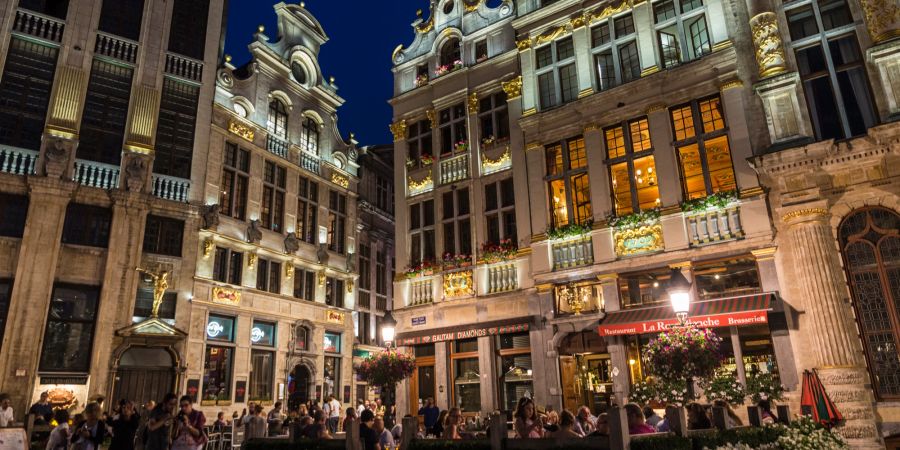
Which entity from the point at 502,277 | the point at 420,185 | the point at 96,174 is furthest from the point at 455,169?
the point at 96,174

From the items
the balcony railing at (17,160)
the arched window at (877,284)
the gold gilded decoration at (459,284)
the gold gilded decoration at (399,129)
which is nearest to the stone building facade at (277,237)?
the balcony railing at (17,160)

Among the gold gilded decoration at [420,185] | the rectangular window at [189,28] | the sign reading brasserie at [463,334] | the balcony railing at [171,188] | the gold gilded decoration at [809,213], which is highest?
the rectangular window at [189,28]

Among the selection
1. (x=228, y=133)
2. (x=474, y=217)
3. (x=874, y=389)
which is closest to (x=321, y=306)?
(x=228, y=133)

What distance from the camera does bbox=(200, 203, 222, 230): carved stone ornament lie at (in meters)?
23.1

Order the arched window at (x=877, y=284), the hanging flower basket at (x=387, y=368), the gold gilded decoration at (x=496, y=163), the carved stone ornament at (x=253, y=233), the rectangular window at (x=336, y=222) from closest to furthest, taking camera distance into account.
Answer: the arched window at (x=877, y=284)
the hanging flower basket at (x=387, y=368)
the gold gilded decoration at (x=496, y=163)
the carved stone ornament at (x=253, y=233)
the rectangular window at (x=336, y=222)

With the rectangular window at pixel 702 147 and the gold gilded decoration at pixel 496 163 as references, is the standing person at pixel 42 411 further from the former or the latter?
the rectangular window at pixel 702 147

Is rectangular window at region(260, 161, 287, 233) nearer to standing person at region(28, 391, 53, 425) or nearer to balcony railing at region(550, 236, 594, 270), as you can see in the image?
standing person at region(28, 391, 53, 425)

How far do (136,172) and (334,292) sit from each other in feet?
37.9

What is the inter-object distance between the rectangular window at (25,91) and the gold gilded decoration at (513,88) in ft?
57.0

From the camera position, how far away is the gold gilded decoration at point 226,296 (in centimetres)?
2320

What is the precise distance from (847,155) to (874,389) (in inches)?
219

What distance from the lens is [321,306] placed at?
28.4 metres

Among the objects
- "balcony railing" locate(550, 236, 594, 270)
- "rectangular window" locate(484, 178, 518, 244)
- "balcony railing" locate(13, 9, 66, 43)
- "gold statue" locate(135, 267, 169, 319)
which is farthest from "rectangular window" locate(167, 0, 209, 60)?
"balcony railing" locate(550, 236, 594, 270)

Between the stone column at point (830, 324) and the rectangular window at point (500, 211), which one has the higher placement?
the rectangular window at point (500, 211)
